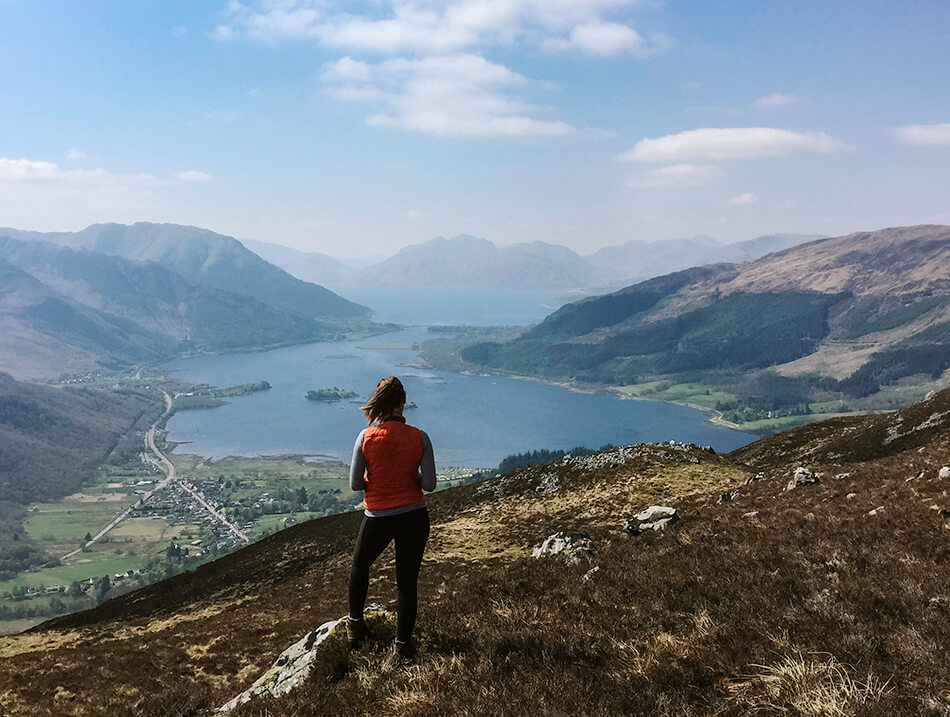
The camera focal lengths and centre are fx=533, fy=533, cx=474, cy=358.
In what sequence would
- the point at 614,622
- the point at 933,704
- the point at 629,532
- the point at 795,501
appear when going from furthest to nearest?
1. the point at 629,532
2. the point at 795,501
3. the point at 614,622
4. the point at 933,704

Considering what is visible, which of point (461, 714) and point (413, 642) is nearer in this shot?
point (461, 714)

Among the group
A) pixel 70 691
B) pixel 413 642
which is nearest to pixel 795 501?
pixel 413 642

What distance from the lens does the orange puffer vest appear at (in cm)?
849

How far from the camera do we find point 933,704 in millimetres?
5352

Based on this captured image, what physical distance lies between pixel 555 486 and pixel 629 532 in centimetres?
1802

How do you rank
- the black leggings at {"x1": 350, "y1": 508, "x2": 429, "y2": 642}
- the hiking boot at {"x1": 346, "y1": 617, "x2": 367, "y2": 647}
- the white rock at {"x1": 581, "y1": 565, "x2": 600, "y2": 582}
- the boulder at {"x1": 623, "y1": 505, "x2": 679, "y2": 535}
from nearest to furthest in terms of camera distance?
the black leggings at {"x1": 350, "y1": 508, "x2": 429, "y2": 642} < the hiking boot at {"x1": 346, "y1": 617, "x2": 367, "y2": 647} < the white rock at {"x1": 581, "y1": 565, "x2": 600, "y2": 582} < the boulder at {"x1": 623, "y1": 505, "x2": 679, "y2": 535}

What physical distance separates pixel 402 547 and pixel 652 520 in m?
19.9

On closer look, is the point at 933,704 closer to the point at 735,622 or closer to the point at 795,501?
the point at 735,622

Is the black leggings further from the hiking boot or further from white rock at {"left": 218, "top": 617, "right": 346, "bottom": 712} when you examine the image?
white rock at {"left": 218, "top": 617, "right": 346, "bottom": 712}

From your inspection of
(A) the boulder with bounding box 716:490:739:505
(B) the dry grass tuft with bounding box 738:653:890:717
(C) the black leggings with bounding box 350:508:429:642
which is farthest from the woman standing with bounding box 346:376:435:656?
(A) the boulder with bounding box 716:490:739:505

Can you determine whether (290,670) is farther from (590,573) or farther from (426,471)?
(590,573)

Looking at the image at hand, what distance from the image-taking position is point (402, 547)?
8648 mm

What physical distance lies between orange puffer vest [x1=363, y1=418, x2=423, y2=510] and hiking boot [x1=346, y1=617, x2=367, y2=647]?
2535 mm

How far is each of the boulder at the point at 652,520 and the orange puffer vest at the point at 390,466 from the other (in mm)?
18337
